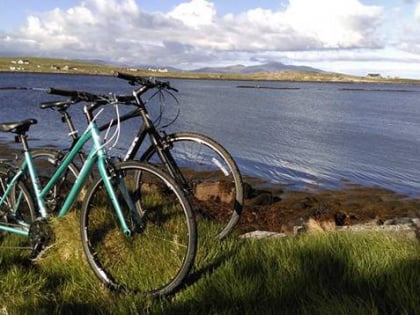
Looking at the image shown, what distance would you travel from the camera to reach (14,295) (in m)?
4.66

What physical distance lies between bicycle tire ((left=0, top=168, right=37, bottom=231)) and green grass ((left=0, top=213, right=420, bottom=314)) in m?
0.49

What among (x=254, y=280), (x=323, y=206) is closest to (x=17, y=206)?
(x=254, y=280)

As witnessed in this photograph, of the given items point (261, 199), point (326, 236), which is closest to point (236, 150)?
point (261, 199)

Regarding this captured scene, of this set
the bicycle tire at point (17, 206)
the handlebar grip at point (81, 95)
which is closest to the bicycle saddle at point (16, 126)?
the bicycle tire at point (17, 206)

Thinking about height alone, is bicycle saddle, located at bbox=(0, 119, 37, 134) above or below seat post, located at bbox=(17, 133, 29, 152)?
above

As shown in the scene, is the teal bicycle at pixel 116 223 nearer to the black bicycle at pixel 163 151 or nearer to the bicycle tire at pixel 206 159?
the black bicycle at pixel 163 151

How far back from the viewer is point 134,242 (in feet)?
16.7

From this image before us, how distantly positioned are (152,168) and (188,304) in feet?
3.78

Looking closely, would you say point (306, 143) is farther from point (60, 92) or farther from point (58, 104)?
point (60, 92)

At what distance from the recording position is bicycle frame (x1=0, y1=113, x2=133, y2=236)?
186 inches

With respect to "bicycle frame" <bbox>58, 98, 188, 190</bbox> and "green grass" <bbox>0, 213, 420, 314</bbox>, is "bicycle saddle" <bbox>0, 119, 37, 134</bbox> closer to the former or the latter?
"bicycle frame" <bbox>58, 98, 188, 190</bbox>

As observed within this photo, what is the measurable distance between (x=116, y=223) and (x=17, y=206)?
1522 millimetres

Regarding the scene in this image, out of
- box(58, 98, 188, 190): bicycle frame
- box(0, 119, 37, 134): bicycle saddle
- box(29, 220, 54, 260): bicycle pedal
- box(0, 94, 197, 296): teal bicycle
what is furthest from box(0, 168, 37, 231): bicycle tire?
box(58, 98, 188, 190): bicycle frame

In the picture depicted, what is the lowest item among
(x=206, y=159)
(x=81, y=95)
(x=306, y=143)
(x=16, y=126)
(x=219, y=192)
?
(x=306, y=143)
